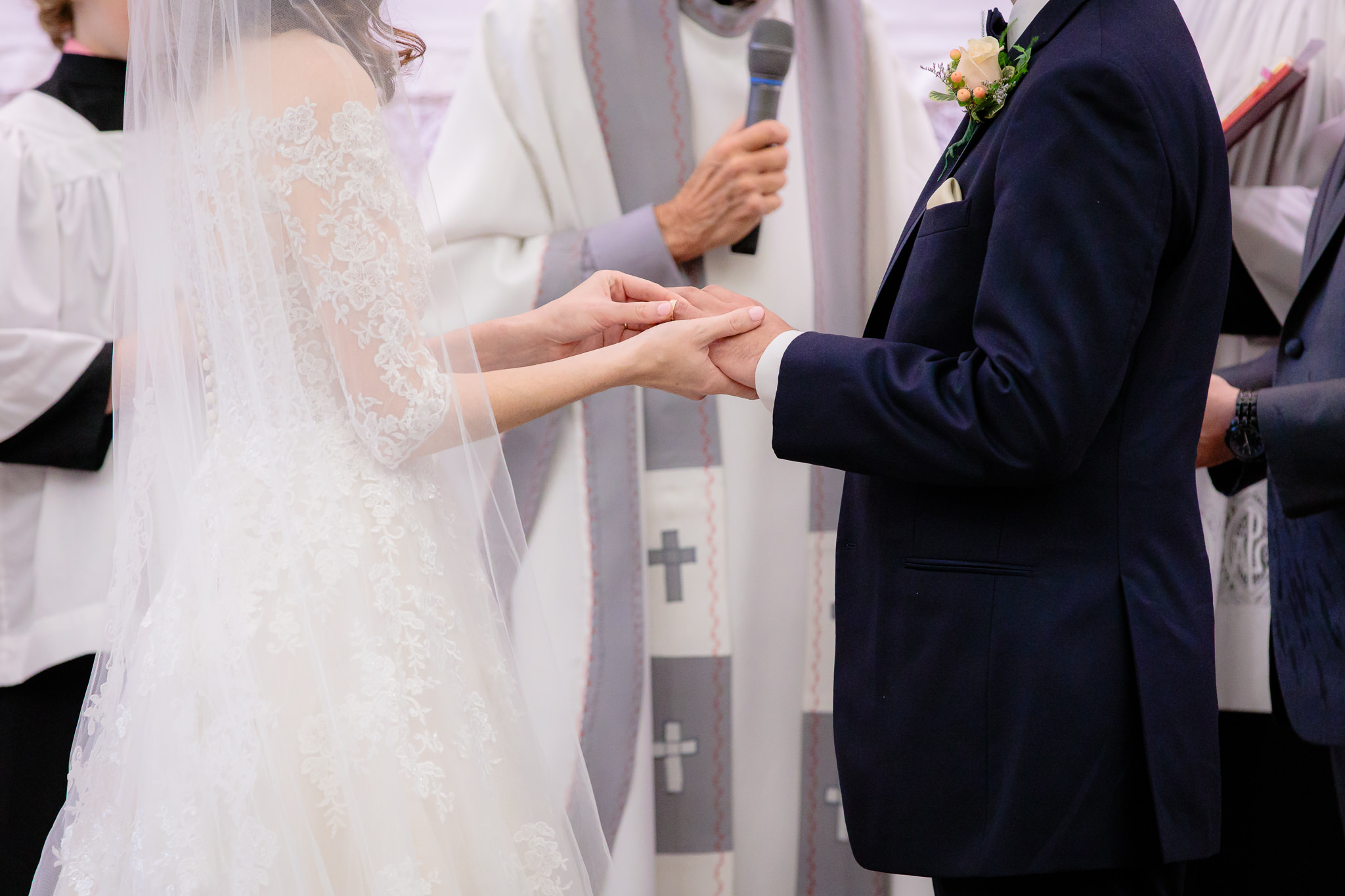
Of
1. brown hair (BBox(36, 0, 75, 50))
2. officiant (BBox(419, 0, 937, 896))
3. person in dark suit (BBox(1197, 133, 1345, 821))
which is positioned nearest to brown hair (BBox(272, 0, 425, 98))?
officiant (BBox(419, 0, 937, 896))

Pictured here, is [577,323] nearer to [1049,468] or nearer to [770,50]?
[770,50]

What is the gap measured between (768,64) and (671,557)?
79cm

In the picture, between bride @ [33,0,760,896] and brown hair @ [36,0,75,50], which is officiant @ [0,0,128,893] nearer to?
brown hair @ [36,0,75,50]

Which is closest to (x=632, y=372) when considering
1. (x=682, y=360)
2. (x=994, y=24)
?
(x=682, y=360)

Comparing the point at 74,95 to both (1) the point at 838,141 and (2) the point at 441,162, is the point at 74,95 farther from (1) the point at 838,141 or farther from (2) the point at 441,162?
(1) the point at 838,141

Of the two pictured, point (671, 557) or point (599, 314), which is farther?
point (671, 557)

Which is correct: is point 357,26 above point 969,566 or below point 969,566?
above

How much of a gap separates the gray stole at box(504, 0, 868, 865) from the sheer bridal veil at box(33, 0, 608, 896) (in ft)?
1.50

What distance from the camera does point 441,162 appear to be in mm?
1830

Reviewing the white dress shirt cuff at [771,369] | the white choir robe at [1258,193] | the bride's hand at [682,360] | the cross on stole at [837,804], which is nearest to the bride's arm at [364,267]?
the bride's hand at [682,360]

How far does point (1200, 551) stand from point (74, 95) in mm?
1850

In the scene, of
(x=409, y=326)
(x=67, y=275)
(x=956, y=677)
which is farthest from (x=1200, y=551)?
(x=67, y=275)

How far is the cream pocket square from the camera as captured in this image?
46.2 inches

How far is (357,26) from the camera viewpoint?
1.25 metres
